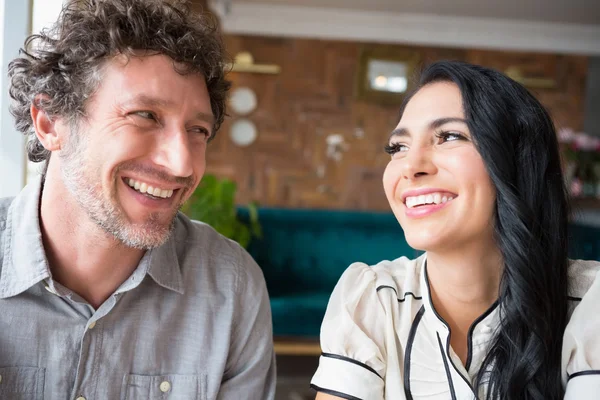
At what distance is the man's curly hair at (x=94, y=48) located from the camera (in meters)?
1.38

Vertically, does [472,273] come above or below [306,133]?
above

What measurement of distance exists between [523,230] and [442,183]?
210 mm

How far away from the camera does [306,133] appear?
24.4 feet

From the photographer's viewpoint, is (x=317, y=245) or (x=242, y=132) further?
(x=242, y=132)

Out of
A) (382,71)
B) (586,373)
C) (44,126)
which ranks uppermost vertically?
(382,71)

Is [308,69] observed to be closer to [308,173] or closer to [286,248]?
[308,173]

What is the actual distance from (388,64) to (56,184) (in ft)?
21.3

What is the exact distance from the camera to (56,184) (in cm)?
144

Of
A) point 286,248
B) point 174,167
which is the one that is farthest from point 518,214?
point 286,248

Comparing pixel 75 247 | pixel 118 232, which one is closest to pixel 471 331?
pixel 118 232

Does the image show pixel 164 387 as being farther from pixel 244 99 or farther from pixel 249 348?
pixel 244 99

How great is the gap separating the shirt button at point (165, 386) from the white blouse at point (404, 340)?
0.36m

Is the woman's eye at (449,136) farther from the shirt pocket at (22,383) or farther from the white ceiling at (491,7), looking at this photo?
the white ceiling at (491,7)

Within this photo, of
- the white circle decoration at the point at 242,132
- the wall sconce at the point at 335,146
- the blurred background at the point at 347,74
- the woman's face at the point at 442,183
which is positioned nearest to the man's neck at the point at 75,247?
the woman's face at the point at 442,183
